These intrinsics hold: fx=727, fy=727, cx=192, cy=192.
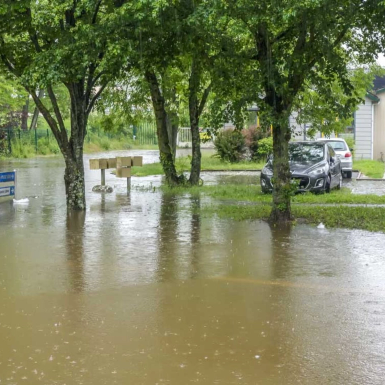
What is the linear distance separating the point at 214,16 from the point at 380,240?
4673 millimetres

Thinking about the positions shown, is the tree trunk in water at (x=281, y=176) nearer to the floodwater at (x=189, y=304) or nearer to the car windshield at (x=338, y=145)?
the floodwater at (x=189, y=304)

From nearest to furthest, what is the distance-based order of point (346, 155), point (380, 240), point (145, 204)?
1. point (380, 240)
2. point (145, 204)
3. point (346, 155)

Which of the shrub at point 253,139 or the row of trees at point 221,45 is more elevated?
the row of trees at point 221,45

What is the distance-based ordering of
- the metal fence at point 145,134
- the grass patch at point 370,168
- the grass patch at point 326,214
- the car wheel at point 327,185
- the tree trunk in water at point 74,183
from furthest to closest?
1. the metal fence at point 145,134
2. the grass patch at point 370,168
3. the car wheel at point 327,185
4. the tree trunk in water at point 74,183
5. the grass patch at point 326,214

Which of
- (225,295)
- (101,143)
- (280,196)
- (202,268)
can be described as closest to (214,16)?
(280,196)

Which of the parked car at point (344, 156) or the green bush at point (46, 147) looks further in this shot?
the green bush at point (46, 147)

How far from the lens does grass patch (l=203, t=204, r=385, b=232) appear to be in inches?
538

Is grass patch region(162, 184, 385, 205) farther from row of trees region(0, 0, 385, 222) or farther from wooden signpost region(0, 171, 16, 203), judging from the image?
wooden signpost region(0, 171, 16, 203)

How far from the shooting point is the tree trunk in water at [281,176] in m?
13.7

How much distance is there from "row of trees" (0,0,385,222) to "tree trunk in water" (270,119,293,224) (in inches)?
0.8

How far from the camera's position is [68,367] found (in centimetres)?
603

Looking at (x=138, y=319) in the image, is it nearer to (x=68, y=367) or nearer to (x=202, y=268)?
(x=68, y=367)

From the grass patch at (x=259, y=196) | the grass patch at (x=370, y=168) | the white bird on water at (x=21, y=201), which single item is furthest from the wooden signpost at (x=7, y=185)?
the grass patch at (x=370, y=168)

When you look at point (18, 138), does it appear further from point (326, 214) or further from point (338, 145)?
point (326, 214)
